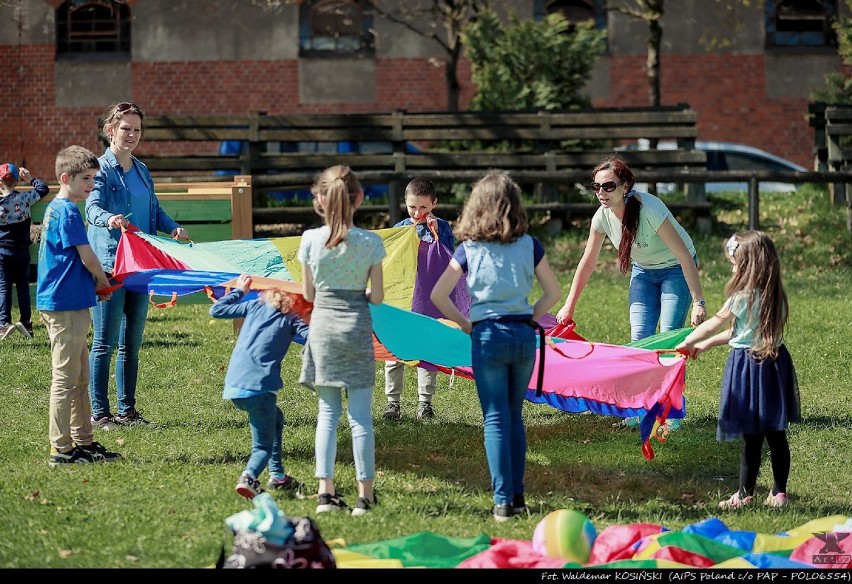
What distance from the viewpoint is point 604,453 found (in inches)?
308

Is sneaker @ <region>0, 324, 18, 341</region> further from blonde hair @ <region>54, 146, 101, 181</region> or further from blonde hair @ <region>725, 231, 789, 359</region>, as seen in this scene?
blonde hair @ <region>725, 231, 789, 359</region>

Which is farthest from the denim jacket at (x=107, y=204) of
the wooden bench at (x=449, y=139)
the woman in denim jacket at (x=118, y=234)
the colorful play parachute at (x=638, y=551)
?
the wooden bench at (x=449, y=139)

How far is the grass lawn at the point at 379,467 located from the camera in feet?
19.4

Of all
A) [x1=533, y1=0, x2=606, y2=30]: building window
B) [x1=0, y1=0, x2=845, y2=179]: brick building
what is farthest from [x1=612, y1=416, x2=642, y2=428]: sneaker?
[x1=533, y1=0, x2=606, y2=30]: building window

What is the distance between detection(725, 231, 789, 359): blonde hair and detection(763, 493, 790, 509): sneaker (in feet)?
2.45

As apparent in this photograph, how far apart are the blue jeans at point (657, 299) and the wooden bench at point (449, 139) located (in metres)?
8.98

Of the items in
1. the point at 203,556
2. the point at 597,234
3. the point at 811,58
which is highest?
the point at 811,58

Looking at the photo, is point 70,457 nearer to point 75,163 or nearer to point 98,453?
point 98,453

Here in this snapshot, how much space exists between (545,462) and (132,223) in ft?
9.94

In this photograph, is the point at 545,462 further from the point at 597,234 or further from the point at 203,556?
the point at 203,556

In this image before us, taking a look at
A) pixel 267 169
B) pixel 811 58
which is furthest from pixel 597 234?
pixel 811 58

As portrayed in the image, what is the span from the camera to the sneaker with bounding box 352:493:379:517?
20.0 ft

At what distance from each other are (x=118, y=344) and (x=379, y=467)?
2.03 metres

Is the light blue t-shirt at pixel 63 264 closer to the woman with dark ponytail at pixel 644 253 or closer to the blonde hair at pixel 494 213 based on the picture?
the blonde hair at pixel 494 213
